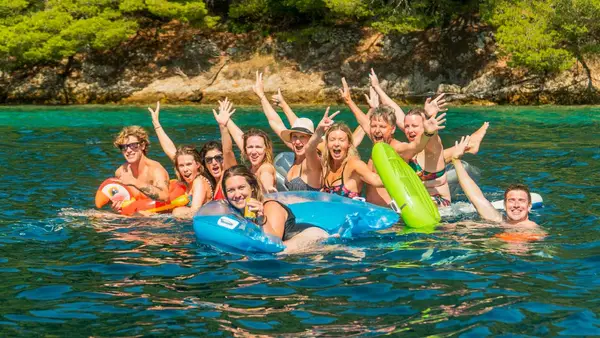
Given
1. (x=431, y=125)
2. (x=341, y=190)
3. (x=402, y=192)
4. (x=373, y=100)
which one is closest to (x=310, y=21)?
(x=373, y=100)

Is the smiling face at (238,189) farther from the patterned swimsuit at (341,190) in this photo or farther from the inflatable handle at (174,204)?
the inflatable handle at (174,204)

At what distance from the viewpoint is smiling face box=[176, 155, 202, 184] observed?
8.06m

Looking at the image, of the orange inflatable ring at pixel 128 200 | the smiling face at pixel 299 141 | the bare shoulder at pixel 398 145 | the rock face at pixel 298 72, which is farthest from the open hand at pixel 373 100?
the rock face at pixel 298 72

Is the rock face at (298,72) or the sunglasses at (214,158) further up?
the rock face at (298,72)

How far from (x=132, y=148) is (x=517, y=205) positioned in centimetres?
379

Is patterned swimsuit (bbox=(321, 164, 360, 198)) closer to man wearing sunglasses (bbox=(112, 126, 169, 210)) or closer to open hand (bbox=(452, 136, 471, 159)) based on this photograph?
open hand (bbox=(452, 136, 471, 159))

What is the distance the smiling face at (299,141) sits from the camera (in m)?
7.74

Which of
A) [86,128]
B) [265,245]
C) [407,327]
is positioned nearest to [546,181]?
[265,245]

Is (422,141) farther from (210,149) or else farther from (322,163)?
(210,149)

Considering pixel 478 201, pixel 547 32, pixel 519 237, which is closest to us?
pixel 519 237

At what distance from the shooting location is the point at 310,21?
1105 inches

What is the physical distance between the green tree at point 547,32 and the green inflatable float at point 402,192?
643 inches

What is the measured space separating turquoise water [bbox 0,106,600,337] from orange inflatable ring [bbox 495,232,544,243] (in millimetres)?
114

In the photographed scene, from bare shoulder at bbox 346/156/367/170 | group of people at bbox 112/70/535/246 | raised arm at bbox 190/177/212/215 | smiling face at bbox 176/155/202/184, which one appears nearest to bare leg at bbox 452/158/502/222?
group of people at bbox 112/70/535/246
